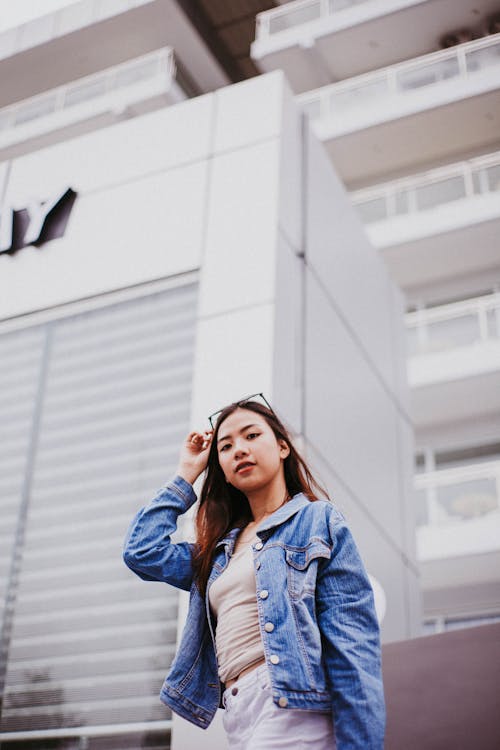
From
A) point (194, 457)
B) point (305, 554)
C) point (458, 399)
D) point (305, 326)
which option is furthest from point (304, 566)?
point (458, 399)

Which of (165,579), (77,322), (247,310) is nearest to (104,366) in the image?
(77,322)

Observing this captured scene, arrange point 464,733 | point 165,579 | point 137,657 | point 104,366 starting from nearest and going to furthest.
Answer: point 165,579, point 464,733, point 137,657, point 104,366

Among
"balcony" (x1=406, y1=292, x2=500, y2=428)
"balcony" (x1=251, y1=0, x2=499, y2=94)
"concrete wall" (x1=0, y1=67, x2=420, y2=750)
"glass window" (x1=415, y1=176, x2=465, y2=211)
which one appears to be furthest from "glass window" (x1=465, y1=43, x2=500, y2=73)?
"concrete wall" (x1=0, y1=67, x2=420, y2=750)

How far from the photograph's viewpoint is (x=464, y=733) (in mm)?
3197

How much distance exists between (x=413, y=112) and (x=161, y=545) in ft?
59.2

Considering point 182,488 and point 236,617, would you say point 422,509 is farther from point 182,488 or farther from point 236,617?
point 236,617

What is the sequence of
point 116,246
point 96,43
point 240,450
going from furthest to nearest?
point 96,43 < point 116,246 < point 240,450

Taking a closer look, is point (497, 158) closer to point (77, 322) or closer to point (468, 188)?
point (468, 188)

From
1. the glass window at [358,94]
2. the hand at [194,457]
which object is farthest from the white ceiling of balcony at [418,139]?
the hand at [194,457]

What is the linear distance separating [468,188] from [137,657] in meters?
15.6

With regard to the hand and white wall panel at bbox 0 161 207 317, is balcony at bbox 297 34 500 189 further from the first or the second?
the hand

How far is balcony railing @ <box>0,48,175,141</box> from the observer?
21781 millimetres

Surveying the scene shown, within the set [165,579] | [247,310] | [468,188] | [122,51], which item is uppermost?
[122,51]

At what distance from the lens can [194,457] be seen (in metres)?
2.90
